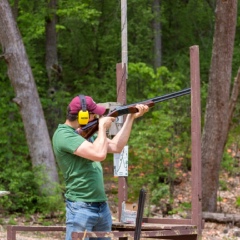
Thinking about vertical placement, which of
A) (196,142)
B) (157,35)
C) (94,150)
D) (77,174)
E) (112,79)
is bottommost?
(77,174)

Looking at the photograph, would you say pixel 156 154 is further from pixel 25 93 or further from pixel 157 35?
pixel 157 35

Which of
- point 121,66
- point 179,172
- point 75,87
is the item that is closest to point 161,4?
point 75,87

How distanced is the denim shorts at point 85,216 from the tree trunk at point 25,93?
8.28 meters

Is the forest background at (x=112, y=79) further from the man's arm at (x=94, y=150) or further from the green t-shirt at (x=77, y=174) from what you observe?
the man's arm at (x=94, y=150)

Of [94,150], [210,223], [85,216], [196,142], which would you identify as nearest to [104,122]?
[94,150]

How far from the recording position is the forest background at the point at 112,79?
1332 centimetres

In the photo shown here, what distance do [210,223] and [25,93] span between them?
4.74 meters

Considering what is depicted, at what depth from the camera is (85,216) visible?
210 inches

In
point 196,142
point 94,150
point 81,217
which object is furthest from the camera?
point 196,142

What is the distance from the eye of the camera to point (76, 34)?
2206cm

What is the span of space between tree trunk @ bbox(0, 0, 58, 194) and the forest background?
0.21 meters

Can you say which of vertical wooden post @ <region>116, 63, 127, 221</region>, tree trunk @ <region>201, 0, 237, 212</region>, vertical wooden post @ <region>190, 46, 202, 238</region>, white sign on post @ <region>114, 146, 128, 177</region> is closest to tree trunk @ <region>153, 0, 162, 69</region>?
tree trunk @ <region>201, 0, 237, 212</region>

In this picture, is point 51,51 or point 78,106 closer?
point 78,106

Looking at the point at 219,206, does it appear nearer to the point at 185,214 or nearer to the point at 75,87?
the point at 185,214
